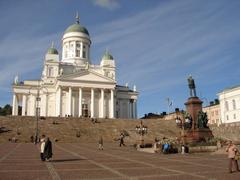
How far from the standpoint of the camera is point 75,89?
75438 millimetres

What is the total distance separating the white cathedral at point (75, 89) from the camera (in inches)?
2908

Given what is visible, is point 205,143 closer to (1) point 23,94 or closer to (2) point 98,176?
(2) point 98,176

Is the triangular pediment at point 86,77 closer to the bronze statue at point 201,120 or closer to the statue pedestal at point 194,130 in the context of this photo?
the statue pedestal at point 194,130

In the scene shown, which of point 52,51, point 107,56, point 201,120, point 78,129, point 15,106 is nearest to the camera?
point 201,120

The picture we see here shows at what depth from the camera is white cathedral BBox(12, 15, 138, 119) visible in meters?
73.9

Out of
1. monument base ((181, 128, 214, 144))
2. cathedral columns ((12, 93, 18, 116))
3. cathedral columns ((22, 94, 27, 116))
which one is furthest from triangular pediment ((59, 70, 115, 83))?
monument base ((181, 128, 214, 144))

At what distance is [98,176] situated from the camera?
12.5 m

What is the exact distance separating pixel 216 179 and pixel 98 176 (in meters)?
4.56

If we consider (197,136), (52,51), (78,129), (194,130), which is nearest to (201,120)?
(194,130)

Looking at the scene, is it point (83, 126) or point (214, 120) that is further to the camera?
point (214, 120)

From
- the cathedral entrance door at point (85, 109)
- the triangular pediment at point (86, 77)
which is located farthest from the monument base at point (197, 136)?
the cathedral entrance door at point (85, 109)

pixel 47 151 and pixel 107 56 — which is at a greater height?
pixel 107 56

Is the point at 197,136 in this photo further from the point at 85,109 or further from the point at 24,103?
the point at 24,103

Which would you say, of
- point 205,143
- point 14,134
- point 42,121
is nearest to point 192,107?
point 205,143
